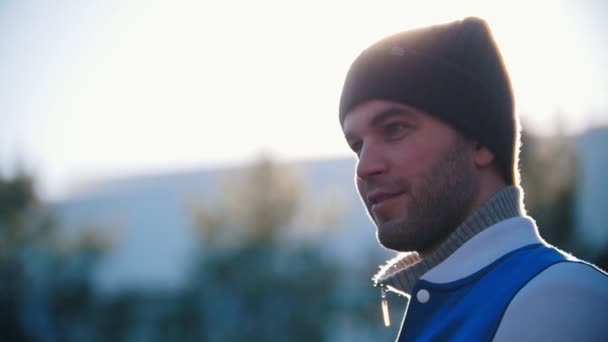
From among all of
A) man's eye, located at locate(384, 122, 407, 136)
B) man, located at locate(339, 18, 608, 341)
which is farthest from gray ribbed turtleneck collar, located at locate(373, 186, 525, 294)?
man's eye, located at locate(384, 122, 407, 136)

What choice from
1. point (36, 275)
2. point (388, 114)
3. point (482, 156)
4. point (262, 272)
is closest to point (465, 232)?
point (482, 156)

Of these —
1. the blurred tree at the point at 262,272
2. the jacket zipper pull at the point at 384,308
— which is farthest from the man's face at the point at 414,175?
the blurred tree at the point at 262,272

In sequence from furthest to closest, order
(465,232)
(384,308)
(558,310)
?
(384,308)
(465,232)
(558,310)

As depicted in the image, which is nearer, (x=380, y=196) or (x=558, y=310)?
(x=558, y=310)

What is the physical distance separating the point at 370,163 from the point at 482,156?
260mm

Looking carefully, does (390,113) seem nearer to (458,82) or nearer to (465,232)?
(458,82)

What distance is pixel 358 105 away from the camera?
173cm

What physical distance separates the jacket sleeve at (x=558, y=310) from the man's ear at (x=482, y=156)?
39cm

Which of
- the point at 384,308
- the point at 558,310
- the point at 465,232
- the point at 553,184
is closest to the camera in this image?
the point at 558,310

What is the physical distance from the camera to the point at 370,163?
164cm

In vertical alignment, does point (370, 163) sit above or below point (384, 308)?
above

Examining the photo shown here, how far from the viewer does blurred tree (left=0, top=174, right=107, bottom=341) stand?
70.5ft

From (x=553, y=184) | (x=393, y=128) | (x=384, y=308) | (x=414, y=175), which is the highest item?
(x=393, y=128)

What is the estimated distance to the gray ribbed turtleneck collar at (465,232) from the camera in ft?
5.12
